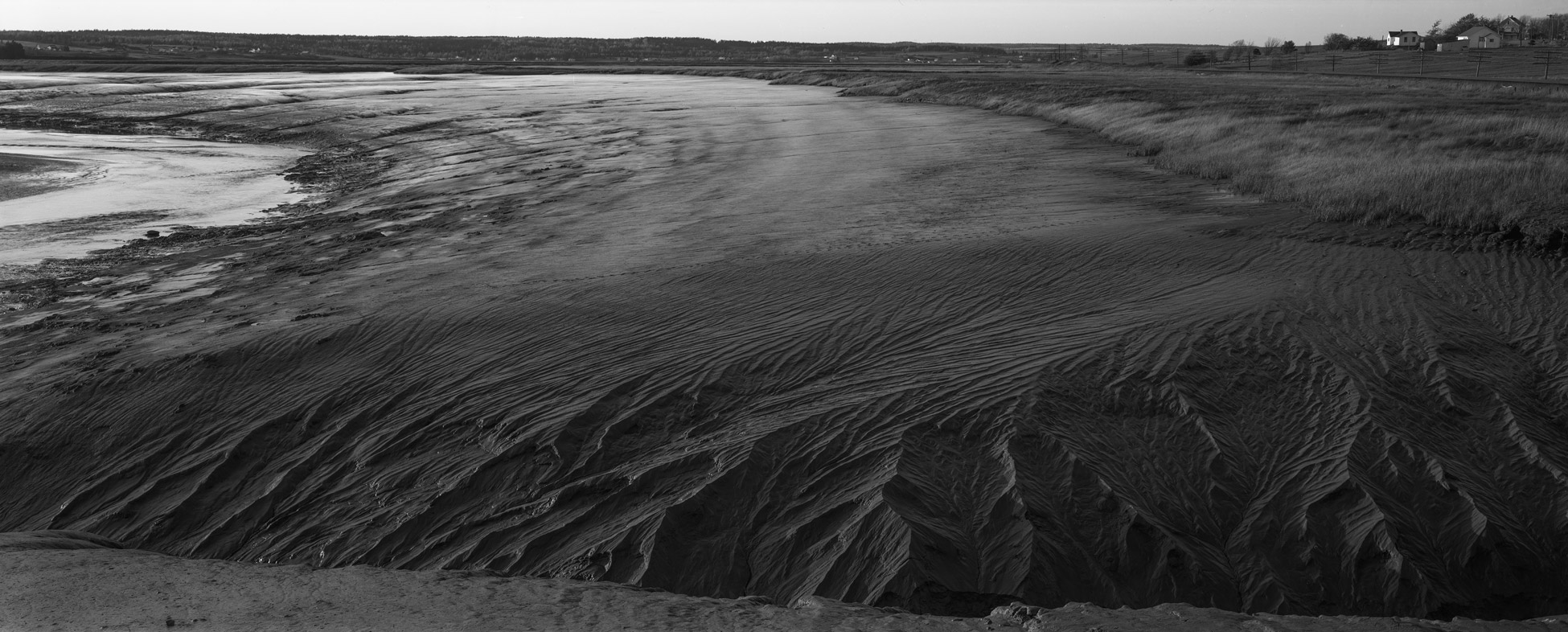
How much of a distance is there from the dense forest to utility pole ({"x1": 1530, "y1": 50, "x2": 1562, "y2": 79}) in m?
67.7

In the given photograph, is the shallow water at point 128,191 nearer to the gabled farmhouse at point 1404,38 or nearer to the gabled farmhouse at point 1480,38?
the gabled farmhouse at point 1480,38

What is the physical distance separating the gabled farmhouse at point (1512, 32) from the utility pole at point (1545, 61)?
34449 millimetres

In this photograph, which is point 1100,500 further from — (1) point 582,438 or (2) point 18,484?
(2) point 18,484

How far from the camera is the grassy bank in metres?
11.7

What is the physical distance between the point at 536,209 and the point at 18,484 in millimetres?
8460

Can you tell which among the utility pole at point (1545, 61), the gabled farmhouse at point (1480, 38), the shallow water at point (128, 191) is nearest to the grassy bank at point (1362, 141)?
the utility pole at point (1545, 61)

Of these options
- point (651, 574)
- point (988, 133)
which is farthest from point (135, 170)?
point (651, 574)

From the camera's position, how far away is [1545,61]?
4788cm

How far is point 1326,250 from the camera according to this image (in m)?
10.8

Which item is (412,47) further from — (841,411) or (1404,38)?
(841,411)

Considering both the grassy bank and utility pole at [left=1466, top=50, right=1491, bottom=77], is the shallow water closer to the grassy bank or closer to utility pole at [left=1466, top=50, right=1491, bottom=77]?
the grassy bank

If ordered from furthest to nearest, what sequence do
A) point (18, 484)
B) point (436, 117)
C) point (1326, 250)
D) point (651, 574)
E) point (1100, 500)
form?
point (436, 117) → point (1326, 250) → point (18, 484) → point (1100, 500) → point (651, 574)

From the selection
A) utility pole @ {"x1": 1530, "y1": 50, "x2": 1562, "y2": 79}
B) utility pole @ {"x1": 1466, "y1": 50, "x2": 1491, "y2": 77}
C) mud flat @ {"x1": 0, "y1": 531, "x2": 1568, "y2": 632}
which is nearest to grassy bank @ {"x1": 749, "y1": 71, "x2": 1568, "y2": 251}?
mud flat @ {"x1": 0, "y1": 531, "x2": 1568, "y2": 632}

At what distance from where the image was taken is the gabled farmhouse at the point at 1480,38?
85.9m
